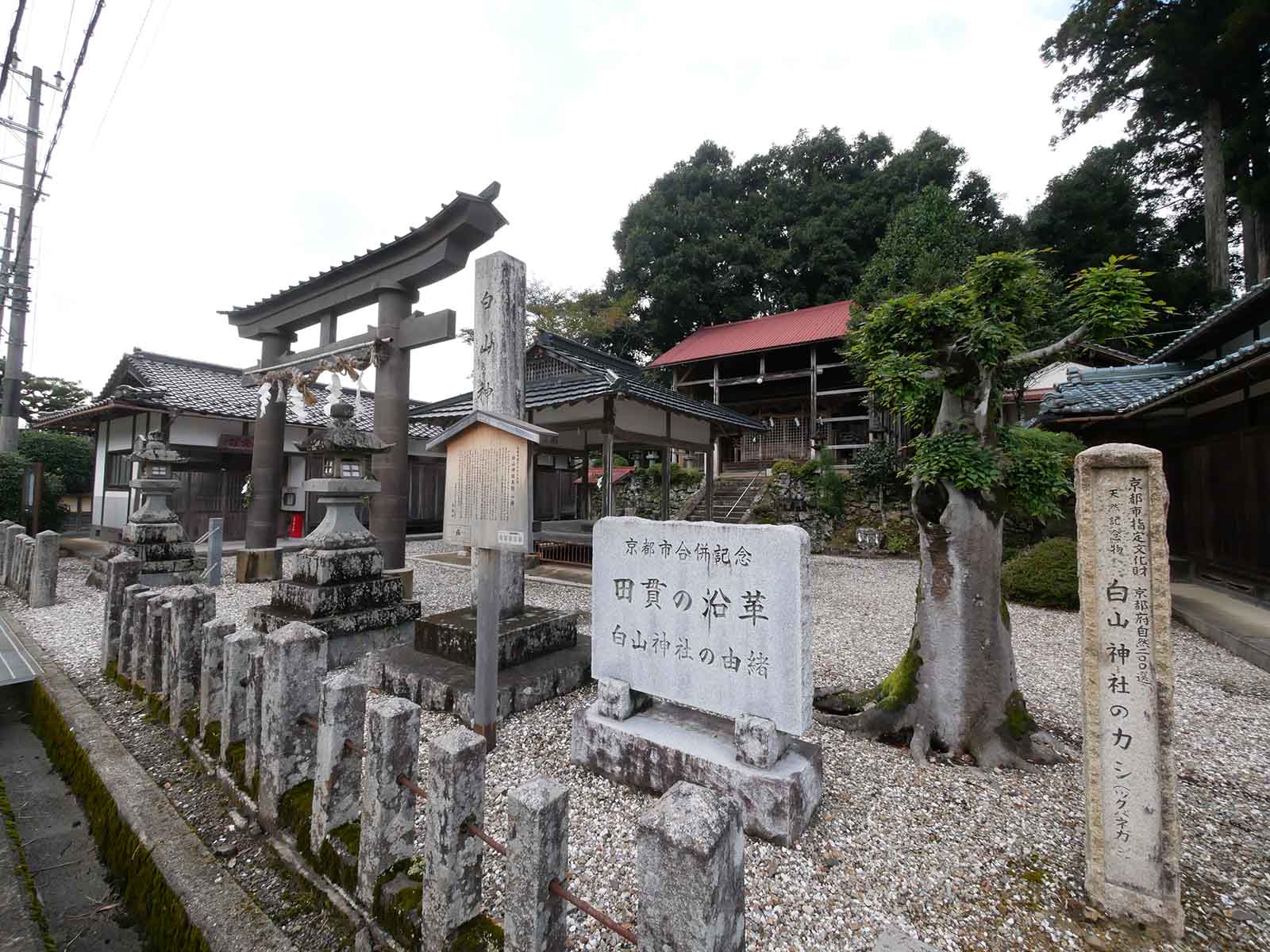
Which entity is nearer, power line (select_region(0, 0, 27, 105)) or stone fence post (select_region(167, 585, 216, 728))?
stone fence post (select_region(167, 585, 216, 728))

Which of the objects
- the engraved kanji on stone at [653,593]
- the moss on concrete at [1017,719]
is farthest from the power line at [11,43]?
the moss on concrete at [1017,719]

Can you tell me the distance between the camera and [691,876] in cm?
123

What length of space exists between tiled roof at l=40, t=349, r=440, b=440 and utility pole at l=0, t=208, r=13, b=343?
311 centimetres

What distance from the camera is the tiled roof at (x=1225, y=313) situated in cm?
725

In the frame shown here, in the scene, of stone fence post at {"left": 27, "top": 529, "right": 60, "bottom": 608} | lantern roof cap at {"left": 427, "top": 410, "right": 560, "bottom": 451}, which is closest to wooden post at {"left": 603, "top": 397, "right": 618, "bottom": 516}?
lantern roof cap at {"left": 427, "top": 410, "right": 560, "bottom": 451}

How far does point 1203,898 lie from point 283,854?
3.87 m

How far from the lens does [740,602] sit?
2.82m

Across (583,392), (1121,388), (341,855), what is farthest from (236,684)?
(1121,388)

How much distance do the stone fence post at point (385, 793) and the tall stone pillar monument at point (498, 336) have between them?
7.70 ft

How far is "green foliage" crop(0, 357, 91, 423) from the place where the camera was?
21.8 meters

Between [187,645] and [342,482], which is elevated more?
[342,482]

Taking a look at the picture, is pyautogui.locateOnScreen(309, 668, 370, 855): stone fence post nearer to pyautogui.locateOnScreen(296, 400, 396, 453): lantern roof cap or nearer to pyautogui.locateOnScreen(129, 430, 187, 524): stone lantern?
pyautogui.locateOnScreen(296, 400, 396, 453): lantern roof cap

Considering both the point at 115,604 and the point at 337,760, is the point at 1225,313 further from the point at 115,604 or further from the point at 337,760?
the point at 115,604

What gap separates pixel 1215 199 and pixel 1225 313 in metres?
12.8
